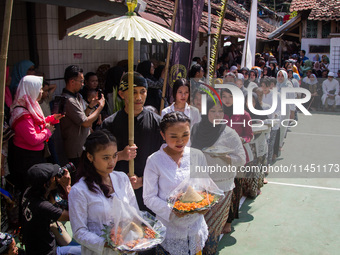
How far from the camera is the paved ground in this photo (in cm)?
422

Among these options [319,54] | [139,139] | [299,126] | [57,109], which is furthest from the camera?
[319,54]

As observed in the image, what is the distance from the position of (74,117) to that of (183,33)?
1.74m

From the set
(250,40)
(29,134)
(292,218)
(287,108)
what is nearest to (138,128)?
(29,134)

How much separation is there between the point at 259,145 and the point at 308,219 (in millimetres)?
1183

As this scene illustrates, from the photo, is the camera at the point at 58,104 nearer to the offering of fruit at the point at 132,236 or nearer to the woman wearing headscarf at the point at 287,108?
the offering of fruit at the point at 132,236

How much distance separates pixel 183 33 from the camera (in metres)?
5.15

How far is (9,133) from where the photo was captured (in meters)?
3.93

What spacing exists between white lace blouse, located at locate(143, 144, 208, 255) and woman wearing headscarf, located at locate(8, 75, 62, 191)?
5.24 feet

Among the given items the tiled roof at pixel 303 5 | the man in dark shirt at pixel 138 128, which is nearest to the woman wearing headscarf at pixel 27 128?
the man in dark shirt at pixel 138 128

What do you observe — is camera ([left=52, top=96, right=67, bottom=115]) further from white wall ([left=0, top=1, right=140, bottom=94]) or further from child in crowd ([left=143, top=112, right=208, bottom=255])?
child in crowd ([left=143, top=112, right=208, bottom=255])

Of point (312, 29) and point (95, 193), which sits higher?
point (312, 29)

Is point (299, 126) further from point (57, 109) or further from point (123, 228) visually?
point (123, 228)

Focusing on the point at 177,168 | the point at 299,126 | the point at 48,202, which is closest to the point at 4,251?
the point at 48,202

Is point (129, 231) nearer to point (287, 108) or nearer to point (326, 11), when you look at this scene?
point (287, 108)
